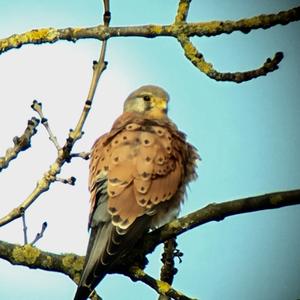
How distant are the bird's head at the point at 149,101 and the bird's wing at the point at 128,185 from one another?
0.67m

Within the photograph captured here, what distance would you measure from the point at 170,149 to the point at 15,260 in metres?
1.23

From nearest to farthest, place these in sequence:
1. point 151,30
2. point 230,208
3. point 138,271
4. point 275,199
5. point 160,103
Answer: point 275,199 < point 230,208 < point 138,271 < point 151,30 < point 160,103

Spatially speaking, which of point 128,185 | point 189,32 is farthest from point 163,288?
point 189,32

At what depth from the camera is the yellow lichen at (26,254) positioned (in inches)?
145

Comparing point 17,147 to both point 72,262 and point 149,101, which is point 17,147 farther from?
point 149,101

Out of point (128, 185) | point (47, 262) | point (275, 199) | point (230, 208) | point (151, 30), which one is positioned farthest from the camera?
point (128, 185)

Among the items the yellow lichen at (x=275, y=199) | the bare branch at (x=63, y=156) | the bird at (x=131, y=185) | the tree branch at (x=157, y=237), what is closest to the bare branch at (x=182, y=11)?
the bare branch at (x=63, y=156)

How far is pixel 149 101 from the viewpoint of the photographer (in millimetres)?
5508

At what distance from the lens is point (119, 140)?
449cm

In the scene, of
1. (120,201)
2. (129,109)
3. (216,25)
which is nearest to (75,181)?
(120,201)

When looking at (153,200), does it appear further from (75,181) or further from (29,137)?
(29,137)

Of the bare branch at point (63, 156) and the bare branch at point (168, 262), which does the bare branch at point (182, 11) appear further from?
the bare branch at point (168, 262)

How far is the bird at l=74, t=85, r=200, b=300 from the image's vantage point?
3.86 m

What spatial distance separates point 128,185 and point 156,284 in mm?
952
